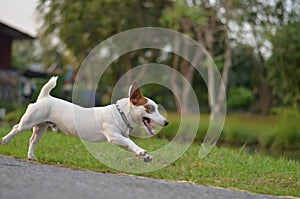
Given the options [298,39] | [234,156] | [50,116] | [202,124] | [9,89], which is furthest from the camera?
[9,89]

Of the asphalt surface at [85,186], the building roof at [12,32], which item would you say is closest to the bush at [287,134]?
the asphalt surface at [85,186]

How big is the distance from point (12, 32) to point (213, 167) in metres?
27.8

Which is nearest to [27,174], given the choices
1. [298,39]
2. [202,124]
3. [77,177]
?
[77,177]

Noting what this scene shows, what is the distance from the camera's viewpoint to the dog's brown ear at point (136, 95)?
330 inches

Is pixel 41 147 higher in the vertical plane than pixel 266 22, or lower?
lower

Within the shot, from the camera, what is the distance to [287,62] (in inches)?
1081

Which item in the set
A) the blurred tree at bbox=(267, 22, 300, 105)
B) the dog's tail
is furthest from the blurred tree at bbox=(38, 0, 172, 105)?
the dog's tail

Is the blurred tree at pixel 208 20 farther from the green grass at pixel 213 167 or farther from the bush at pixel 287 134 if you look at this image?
the green grass at pixel 213 167

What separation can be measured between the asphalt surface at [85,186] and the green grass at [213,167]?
73 centimetres

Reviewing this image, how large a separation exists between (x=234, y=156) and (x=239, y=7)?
19.0 m

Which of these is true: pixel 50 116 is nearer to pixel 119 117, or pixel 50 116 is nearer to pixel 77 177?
pixel 119 117

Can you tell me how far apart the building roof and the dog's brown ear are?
26316 millimetres

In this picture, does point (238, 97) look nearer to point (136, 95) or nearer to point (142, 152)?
point (136, 95)

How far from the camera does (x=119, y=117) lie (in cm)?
848
